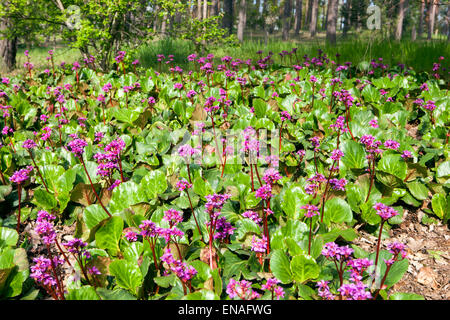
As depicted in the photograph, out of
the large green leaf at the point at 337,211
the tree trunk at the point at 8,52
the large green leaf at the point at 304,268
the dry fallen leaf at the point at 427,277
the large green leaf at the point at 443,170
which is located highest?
the tree trunk at the point at 8,52

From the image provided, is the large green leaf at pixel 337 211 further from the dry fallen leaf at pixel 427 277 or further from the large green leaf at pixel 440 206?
the large green leaf at pixel 440 206

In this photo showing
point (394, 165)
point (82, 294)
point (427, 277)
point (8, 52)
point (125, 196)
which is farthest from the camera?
point (8, 52)

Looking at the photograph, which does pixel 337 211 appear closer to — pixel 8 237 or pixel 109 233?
pixel 109 233

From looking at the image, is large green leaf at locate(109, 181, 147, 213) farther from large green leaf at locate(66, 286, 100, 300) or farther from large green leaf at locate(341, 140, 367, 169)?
large green leaf at locate(341, 140, 367, 169)

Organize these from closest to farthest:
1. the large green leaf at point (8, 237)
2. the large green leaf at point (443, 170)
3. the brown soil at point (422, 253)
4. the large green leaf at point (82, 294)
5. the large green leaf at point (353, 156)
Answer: the large green leaf at point (82, 294)
the brown soil at point (422, 253)
the large green leaf at point (8, 237)
the large green leaf at point (443, 170)
the large green leaf at point (353, 156)

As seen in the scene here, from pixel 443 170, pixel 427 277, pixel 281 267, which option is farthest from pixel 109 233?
pixel 443 170

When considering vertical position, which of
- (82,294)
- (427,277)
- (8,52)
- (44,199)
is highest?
(8,52)

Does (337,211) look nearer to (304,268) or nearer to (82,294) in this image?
(304,268)

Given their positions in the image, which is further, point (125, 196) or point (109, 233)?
point (125, 196)

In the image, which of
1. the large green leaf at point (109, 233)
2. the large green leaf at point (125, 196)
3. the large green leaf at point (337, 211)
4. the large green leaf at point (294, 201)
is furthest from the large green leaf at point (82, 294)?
the large green leaf at point (337, 211)

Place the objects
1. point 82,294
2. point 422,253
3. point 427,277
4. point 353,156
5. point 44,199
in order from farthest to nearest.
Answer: point 353,156 < point 44,199 < point 422,253 < point 427,277 < point 82,294

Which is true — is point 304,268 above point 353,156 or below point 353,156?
below
